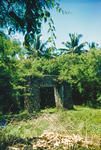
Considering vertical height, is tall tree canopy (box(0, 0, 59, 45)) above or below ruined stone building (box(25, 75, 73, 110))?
above

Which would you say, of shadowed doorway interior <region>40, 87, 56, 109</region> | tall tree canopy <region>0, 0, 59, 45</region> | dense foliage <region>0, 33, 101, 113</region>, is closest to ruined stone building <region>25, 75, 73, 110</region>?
shadowed doorway interior <region>40, 87, 56, 109</region>

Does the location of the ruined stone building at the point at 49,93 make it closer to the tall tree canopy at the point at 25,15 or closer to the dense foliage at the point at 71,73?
the dense foliage at the point at 71,73

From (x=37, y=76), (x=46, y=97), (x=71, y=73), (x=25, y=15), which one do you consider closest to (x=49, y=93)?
(x=46, y=97)

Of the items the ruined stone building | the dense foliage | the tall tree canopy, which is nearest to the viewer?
the tall tree canopy

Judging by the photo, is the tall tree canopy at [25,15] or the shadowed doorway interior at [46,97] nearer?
the tall tree canopy at [25,15]

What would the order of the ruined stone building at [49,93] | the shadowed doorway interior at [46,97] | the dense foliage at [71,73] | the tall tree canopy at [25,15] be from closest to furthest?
the tall tree canopy at [25,15] → the dense foliage at [71,73] → the ruined stone building at [49,93] → the shadowed doorway interior at [46,97]

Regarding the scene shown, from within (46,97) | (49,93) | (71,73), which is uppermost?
(71,73)

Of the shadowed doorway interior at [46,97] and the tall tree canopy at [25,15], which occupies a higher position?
the tall tree canopy at [25,15]

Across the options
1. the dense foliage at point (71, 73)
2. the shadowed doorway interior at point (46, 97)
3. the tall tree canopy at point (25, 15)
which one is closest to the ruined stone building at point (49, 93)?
the shadowed doorway interior at point (46, 97)

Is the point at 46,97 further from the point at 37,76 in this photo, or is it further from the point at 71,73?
the point at 37,76

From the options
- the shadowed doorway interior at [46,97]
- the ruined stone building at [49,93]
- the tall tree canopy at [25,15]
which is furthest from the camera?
the shadowed doorway interior at [46,97]

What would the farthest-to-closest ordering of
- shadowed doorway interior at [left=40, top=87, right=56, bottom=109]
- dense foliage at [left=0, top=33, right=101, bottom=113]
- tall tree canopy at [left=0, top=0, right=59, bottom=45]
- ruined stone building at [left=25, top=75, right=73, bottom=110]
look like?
shadowed doorway interior at [left=40, top=87, right=56, bottom=109] < ruined stone building at [left=25, top=75, right=73, bottom=110] < dense foliage at [left=0, top=33, right=101, bottom=113] < tall tree canopy at [left=0, top=0, right=59, bottom=45]

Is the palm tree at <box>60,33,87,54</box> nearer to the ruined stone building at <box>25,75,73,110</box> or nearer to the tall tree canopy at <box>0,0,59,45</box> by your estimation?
the ruined stone building at <box>25,75,73,110</box>

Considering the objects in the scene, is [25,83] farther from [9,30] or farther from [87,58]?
[9,30]
